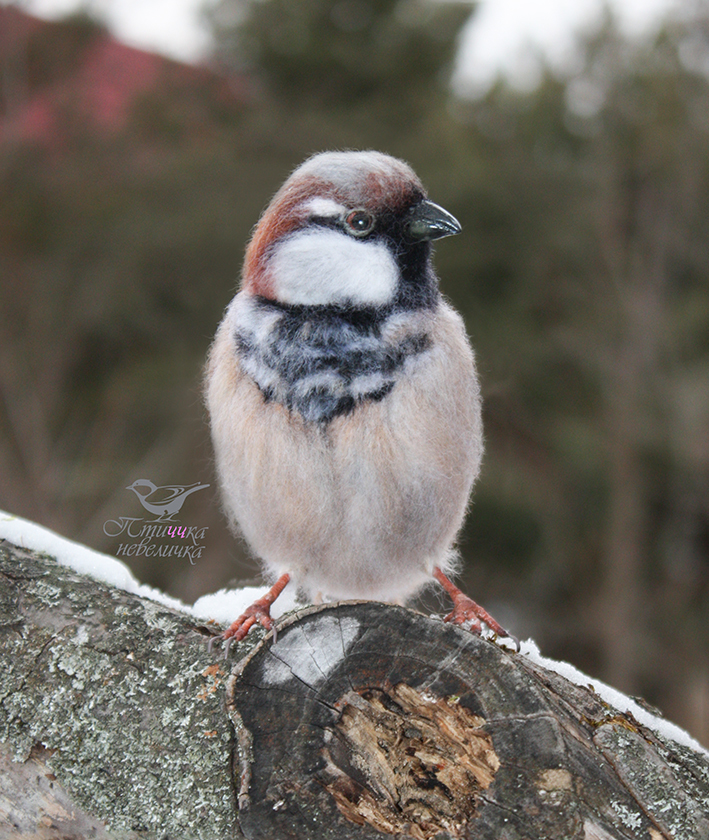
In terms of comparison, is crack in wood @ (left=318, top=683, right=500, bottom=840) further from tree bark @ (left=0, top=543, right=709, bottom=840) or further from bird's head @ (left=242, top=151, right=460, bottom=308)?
bird's head @ (left=242, top=151, right=460, bottom=308)

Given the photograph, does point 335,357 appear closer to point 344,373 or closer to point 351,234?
point 344,373

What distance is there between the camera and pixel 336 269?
78.7 inches

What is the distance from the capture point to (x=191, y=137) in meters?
10.0

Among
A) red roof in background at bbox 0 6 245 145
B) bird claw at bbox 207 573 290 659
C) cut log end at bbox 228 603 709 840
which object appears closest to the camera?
cut log end at bbox 228 603 709 840

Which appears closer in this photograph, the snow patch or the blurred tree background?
the snow patch

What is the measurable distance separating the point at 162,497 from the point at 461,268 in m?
7.43

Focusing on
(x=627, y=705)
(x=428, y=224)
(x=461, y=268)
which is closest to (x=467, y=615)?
(x=627, y=705)

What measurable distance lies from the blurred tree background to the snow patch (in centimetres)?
589

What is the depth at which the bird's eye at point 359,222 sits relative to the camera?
200cm

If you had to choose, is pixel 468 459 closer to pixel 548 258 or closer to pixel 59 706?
pixel 59 706

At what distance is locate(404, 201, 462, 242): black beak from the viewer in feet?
6.66

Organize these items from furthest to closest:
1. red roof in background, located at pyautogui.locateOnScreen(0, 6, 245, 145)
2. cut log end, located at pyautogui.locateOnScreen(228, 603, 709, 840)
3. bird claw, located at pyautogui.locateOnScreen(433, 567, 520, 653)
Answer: red roof in background, located at pyautogui.locateOnScreen(0, 6, 245, 145), bird claw, located at pyautogui.locateOnScreen(433, 567, 520, 653), cut log end, located at pyautogui.locateOnScreen(228, 603, 709, 840)

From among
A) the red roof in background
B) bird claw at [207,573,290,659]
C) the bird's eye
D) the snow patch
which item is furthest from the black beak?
the red roof in background

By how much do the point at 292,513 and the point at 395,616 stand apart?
0.54 metres
